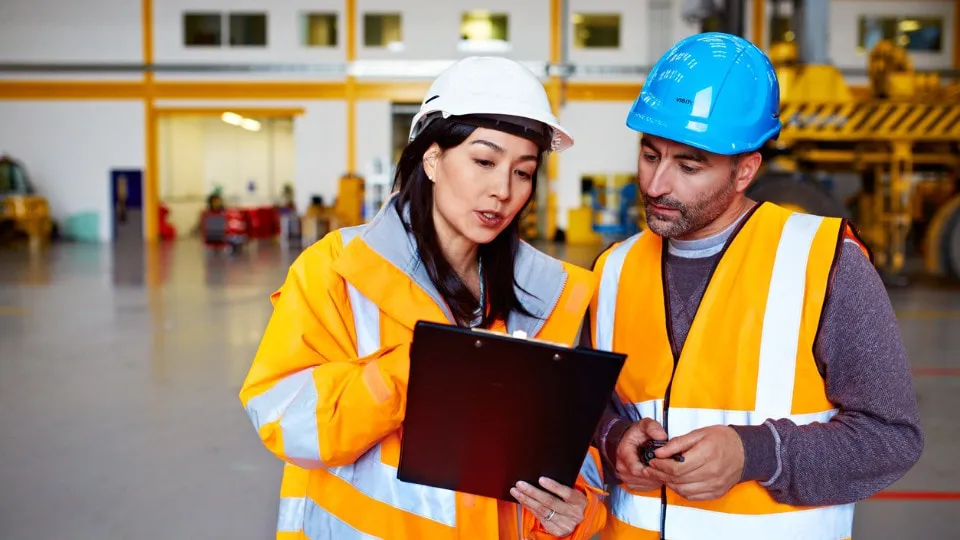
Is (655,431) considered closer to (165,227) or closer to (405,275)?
(405,275)

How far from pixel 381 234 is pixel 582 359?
1.86ft

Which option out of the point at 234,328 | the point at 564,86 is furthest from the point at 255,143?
the point at 234,328

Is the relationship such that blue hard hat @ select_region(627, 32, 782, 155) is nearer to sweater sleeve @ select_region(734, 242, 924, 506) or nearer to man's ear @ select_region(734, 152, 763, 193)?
man's ear @ select_region(734, 152, 763, 193)

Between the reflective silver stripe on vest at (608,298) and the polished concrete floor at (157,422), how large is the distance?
232 centimetres

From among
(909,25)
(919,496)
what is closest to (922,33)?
(909,25)

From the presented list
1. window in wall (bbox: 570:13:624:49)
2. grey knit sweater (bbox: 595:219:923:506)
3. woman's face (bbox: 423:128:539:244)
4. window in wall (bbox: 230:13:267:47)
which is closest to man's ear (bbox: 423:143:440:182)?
woman's face (bbox: 423:128:539:244)

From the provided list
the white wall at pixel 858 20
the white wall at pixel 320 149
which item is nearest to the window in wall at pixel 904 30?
the white wall at pixel 858 20

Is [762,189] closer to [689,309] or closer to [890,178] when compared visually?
[890,178]

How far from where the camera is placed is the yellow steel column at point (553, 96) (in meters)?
20.6

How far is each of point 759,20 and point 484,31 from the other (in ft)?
23.8

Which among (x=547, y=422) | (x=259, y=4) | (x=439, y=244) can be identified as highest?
(x=259, y=4)

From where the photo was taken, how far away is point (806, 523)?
60.9 inches

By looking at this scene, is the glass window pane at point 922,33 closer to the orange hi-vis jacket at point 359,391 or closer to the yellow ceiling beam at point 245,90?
the yellow ceiling beam at point 245,90

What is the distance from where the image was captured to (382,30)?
21000 mm
